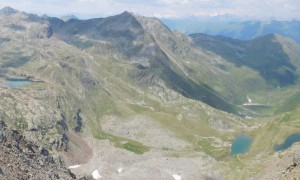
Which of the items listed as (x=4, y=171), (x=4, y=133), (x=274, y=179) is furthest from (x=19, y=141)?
(x=274, y=179)

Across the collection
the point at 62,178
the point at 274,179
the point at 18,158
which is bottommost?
the point at 274,179

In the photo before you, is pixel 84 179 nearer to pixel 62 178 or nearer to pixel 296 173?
pixel 62 178

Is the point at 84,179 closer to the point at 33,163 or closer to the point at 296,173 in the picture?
the point at 33,163

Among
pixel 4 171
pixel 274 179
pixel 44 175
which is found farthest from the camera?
pixel 274 179

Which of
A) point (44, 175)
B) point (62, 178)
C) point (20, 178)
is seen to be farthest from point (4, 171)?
point (62, 178)

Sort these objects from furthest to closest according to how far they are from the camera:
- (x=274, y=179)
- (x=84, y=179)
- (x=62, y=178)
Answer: (x=274, y=179) → (x=84, y=179) → (x=62, y=178)

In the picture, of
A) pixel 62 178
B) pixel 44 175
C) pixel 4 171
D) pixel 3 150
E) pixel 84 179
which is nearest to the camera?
pixel 4 171

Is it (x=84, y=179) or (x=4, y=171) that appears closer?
(x=4, y=171)

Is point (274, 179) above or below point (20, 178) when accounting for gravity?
below

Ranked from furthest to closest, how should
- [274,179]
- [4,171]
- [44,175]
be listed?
[274,179] → [44,175] → [4,171]
